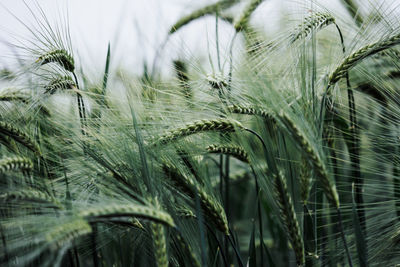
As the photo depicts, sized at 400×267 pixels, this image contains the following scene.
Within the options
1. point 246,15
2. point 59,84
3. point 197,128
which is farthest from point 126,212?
point 246,15

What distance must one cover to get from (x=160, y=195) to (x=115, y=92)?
0.34 meters

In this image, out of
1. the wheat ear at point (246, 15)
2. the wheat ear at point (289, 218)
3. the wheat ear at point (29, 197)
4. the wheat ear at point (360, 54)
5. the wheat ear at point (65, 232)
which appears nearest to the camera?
the wheat ear at point (65, 232)

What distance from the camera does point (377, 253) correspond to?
42.3 inches

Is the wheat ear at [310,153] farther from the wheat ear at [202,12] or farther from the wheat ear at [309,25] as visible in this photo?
the wheat ear at [202,12]

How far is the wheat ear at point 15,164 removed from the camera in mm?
856

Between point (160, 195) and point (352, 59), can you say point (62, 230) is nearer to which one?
point (160, 195)

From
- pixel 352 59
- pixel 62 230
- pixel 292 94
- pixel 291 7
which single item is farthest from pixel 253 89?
pixel 62 230

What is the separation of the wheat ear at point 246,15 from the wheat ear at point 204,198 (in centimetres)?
68

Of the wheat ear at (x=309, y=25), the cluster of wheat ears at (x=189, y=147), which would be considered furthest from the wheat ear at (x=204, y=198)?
the wheat ear at (x=309, y=25)

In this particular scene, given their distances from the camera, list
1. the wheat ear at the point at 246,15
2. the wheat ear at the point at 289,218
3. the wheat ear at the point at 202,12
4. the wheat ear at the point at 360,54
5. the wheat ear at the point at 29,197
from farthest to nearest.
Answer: the wheat ear at the point at 202,12, the wheat ear at the point at 246,15, the wheat ear at the point at 360,54, the wheat ear at the point at 289,218, the wheat ear at the point at 29,197

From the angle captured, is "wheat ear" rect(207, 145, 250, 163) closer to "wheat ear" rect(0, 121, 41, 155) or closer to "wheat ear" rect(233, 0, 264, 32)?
"wheat ear" rect(0, 121, 41, 155)

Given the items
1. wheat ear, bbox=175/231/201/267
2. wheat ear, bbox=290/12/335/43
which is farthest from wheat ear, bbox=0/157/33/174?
wheat ear, bbox=290/12/335/43

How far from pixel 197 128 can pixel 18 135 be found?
414 millimetres

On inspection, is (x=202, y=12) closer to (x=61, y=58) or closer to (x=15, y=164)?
(x=61, y=58)
